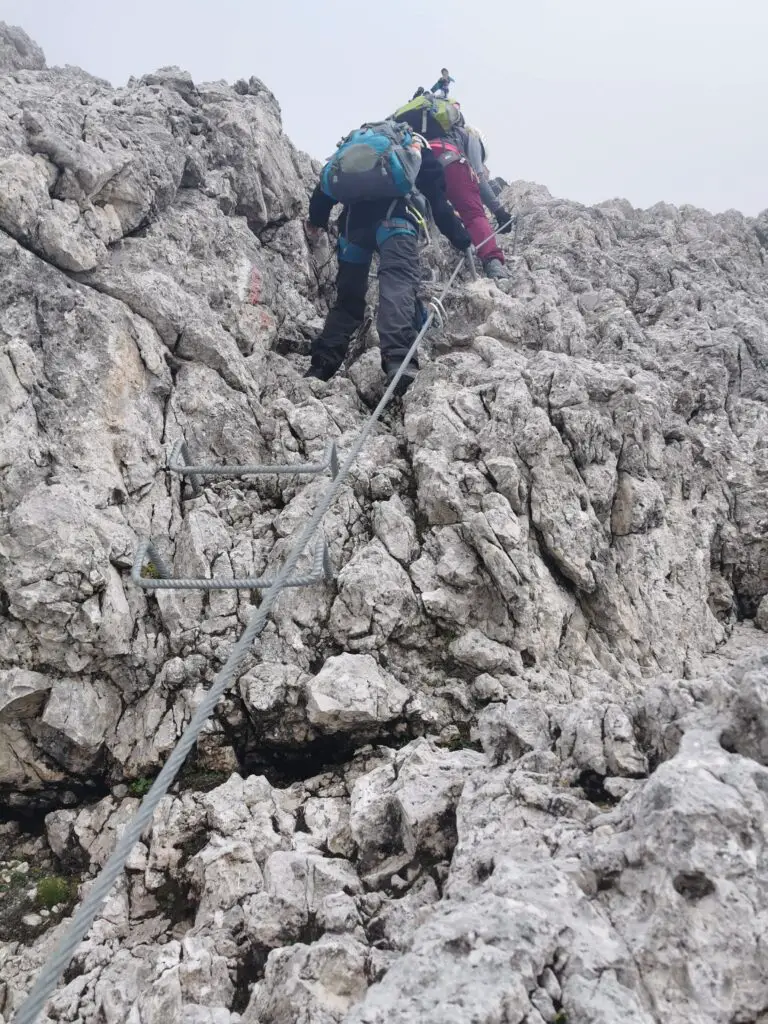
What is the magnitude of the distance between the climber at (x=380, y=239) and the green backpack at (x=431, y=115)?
3.31m

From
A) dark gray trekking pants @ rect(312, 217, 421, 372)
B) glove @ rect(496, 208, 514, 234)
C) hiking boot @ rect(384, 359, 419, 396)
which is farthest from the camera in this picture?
glove @ rect(496, 208, 514, 234)

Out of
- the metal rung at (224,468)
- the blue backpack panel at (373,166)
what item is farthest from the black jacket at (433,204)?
the metal rung at (224,468)

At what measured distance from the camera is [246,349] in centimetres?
1121

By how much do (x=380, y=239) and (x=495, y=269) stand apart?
488 cm

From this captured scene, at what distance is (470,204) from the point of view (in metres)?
15.6

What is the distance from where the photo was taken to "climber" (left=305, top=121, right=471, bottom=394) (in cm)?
1124

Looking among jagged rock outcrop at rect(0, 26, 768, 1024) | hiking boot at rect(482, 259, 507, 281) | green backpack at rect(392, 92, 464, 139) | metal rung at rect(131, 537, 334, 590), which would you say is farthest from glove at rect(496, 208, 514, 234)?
metal rung at rect(131, 537, 334, 590)

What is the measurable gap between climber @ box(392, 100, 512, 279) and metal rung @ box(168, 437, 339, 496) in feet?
→ 32.9

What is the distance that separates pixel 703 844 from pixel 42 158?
12432 mm

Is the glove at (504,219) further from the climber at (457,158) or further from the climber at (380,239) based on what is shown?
the climber at (380,239)

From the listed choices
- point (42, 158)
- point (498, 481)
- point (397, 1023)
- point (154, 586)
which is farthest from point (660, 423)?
point (42, 158)

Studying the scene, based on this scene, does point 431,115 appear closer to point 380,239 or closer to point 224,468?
point 380,239

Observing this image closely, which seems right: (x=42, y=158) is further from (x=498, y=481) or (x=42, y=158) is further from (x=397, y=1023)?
(x=397, y=1023)

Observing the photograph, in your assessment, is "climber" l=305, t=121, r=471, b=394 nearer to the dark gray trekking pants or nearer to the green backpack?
the dark gray trekking pants
